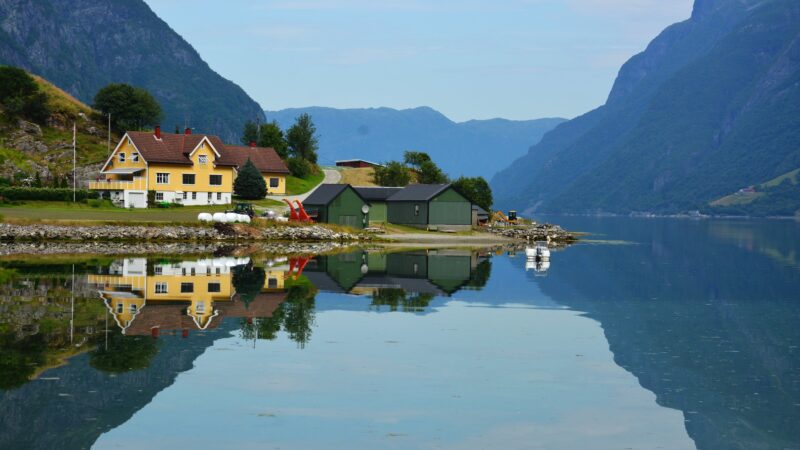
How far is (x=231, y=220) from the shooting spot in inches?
2982

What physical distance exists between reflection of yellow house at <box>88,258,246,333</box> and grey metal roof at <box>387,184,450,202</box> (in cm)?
4095

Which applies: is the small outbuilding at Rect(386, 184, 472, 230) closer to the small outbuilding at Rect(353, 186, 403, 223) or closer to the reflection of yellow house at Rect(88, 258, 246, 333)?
the small outbuilding at Rect(353, 186, 403, 223)

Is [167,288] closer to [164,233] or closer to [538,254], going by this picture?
[164,233]

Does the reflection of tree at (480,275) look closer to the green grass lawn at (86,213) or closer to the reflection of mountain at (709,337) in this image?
the reflection of mountain at (709,337)

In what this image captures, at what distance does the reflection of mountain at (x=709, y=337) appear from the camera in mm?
19766

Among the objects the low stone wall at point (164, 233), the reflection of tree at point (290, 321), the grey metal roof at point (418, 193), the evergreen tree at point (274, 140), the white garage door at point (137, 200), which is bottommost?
the reflection of tree at point (290, 321)

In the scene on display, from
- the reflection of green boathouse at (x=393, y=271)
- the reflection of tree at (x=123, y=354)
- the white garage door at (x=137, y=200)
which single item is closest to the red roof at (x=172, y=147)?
the white garage door at (x=137, y=200)

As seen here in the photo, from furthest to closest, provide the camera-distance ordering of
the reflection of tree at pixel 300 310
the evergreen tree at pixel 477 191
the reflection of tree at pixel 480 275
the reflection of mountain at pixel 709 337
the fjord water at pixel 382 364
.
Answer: the evergreen tree at pixel 477 191 < the reflection of tree at pixel 480 275 < the reflection of tree at pixel 300 310 < the reflection of mountain at pixel 709 337 < the fjord water at pixel 382 364

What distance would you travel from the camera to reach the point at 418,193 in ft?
310

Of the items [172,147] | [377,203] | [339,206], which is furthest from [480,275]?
[172,147]

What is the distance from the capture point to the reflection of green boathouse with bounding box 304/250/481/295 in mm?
43938

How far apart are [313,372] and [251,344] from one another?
→ 419 centimetres

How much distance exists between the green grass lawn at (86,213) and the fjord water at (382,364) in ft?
77.9

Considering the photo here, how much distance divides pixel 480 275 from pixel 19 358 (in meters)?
31.9
